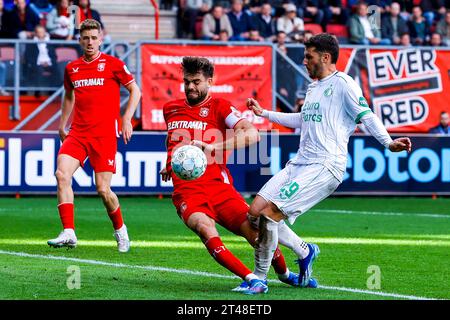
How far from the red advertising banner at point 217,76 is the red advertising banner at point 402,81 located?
1.71m

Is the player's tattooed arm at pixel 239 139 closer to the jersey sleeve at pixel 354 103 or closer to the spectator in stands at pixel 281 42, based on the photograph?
the jersey sleeve at pixel 354 103

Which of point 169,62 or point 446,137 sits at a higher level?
point 169,62

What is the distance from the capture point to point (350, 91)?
9.19 metres

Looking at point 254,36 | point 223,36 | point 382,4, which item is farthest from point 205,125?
point 382,4

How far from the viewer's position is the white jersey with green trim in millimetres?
9211

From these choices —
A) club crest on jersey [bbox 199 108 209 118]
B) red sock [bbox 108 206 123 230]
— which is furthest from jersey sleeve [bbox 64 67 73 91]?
club crest on jersey [bbox 199 108 209 118]

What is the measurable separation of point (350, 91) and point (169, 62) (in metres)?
12.5

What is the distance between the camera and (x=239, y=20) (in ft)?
80.4

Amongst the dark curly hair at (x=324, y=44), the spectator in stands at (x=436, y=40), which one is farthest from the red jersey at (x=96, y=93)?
the spectator in stands at (x=436, y=40)

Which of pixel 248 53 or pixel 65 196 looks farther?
pixel 248 53

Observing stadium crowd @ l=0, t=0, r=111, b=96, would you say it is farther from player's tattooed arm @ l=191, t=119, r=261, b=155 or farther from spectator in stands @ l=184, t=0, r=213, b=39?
player's tattooed arm @ l=191, t=119, r=261, b=155

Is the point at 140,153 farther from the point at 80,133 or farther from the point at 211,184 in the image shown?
the point at 211,184

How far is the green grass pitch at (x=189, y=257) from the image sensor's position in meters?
9.01
